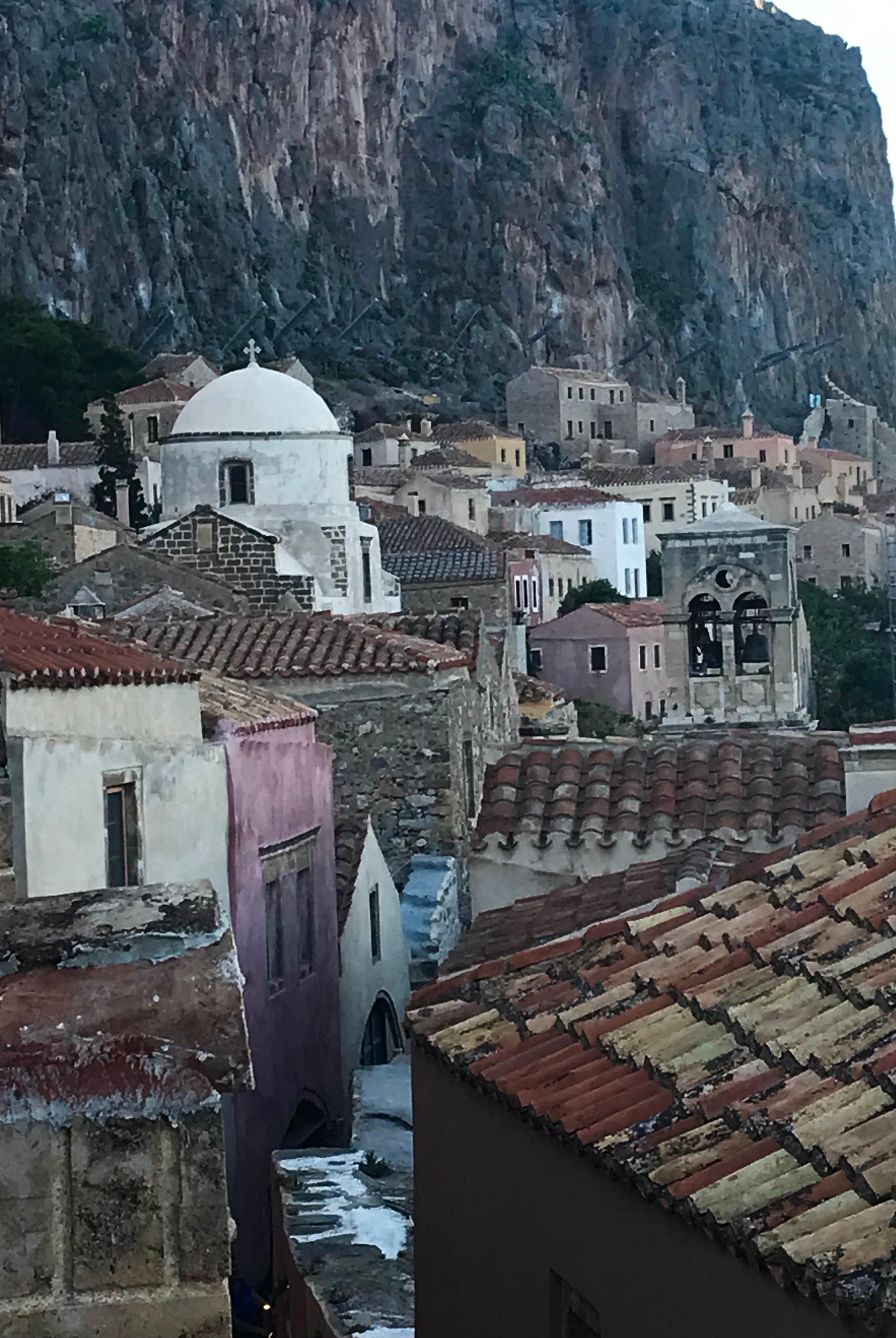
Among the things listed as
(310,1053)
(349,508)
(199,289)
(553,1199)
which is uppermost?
(199,289)

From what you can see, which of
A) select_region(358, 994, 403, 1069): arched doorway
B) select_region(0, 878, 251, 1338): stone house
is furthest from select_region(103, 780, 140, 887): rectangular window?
select_region(0, 878, 251, 1338): stone house

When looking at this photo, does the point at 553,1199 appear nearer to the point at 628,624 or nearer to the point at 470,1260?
the point at 470,1260

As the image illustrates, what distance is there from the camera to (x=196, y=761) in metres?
14.1

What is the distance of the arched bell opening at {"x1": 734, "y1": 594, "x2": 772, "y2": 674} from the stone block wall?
3950cm

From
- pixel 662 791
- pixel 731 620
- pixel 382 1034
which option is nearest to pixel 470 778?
pixel 382 1034

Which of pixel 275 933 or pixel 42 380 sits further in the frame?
pixel 42 380

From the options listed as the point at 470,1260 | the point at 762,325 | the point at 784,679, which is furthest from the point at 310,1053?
the point at 762,325

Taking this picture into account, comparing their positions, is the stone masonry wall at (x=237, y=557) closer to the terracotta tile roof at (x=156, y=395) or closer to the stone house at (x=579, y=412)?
the terracotta tile roof at (x=156, y=395)

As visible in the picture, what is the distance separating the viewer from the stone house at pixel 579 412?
114000mm

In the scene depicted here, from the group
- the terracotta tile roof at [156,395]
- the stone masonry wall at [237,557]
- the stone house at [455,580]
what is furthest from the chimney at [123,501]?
the stone masonry wall at [237,557]

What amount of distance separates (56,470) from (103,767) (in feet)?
193

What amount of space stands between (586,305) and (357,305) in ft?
61.8

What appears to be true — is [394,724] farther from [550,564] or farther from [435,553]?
[550,564]

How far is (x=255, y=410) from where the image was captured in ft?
108
